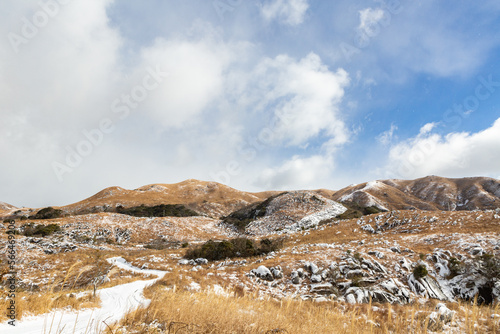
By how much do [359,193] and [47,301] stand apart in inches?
4182

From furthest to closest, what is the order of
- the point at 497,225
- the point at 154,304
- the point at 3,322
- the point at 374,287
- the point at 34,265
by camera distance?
1. the point at 497,225
2. the point at 34,265
3. the point at 374,287
4. the point at 154,304
5. the point at 3,322

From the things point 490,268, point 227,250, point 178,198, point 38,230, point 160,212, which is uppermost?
point 178,198

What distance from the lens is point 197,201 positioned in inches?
3706

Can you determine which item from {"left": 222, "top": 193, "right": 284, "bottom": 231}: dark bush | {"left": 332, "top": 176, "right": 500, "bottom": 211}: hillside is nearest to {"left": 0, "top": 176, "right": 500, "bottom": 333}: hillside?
{"left": 222, "top": 193, "right": 284, "bottom": 231}: dark bush

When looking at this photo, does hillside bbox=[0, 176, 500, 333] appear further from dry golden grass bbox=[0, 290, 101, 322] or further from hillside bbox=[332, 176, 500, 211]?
hillside bbox=[332, 176, 500, 211]

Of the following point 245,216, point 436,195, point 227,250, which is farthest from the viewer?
point 436,195

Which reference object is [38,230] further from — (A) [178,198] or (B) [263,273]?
(A) [178,198]

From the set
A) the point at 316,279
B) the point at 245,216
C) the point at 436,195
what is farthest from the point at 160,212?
the point at 436,195

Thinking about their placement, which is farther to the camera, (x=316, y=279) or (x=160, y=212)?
(x=160, y=212)

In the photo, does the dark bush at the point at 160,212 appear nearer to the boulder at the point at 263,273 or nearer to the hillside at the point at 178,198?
the hillside at the point at 178,198

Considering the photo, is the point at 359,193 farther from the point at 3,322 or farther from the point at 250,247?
the point at 3,322

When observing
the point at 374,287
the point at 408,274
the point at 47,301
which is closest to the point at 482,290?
the point at 408,274

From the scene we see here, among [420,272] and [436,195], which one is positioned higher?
[436,195]

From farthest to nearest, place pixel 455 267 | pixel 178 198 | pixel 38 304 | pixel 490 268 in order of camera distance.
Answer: pixel 178 198
pixel 455 267
pixel 490 268
pixel 38 304
